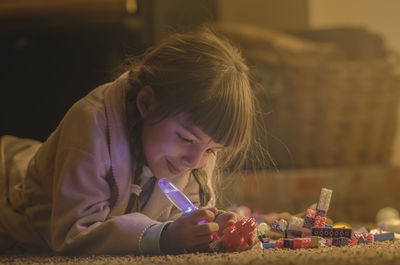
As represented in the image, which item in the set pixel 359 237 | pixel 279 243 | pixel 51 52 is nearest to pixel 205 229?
pixel 279 243

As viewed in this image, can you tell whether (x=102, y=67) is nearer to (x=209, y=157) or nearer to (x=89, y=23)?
(x=89, y=23)

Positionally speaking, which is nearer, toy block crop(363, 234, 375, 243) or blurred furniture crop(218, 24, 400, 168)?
toy block crop(363, 234, 375, 243)

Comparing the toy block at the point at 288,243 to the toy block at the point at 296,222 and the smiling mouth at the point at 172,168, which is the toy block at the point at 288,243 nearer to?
the toy block at the point at 296,222

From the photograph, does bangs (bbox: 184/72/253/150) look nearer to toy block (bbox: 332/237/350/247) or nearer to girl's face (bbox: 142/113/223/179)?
girl's face (bbox: 142/113/223/179)

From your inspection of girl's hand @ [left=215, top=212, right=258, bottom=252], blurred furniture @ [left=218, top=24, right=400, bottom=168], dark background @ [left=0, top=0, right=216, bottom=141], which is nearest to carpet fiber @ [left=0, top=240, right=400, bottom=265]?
girl's hand @ [left=215, top=212, right=258, bottom=252]

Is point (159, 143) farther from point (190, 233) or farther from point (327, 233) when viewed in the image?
point (327, 233)

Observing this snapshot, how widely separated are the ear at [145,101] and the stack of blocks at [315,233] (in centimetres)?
25

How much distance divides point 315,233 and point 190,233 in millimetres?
187

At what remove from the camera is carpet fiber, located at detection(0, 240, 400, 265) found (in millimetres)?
594

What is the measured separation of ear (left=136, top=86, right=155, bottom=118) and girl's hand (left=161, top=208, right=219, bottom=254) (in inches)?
6.6

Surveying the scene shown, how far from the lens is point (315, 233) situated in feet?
2.59

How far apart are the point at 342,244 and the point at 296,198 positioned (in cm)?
89

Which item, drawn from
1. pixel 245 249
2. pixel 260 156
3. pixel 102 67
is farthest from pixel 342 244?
pixel 102 67

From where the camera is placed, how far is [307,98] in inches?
67.0
